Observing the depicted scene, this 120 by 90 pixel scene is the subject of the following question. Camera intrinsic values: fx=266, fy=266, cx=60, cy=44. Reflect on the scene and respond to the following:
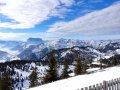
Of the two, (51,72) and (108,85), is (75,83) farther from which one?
(51,72)

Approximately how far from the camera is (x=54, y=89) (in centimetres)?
Result: 1872

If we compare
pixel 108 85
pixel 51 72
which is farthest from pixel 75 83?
pixel 51 72

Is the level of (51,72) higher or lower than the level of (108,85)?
lower

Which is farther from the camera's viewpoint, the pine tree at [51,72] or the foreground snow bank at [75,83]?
the pine tree at [51,72]

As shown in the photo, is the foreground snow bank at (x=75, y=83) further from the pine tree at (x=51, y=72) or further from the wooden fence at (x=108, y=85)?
the pine tree at (x=51, y=72)

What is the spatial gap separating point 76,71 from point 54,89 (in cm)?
5095

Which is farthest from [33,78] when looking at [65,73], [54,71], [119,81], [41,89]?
[119,81]

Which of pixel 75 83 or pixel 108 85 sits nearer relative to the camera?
pixel 108 85

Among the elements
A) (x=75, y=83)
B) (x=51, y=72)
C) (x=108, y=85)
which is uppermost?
(x=108, y=85)

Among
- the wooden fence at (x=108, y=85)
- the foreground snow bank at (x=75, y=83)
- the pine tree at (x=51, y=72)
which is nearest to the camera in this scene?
the wooden fence at (x=108, y=85)

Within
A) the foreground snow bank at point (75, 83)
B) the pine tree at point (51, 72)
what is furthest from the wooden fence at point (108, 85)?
the pine tree at point (51, 72)

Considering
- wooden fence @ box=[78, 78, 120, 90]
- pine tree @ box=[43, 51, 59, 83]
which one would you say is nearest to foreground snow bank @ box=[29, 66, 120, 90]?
wooden fence @ box=[78, 78, 120, 90]

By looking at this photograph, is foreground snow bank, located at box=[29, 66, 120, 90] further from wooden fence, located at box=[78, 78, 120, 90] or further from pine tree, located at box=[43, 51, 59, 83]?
pine tree, located at box=[43, 51, 59, 83]

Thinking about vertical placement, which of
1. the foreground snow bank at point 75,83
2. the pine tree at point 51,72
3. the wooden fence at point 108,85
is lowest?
the pine tree at point 51,72
